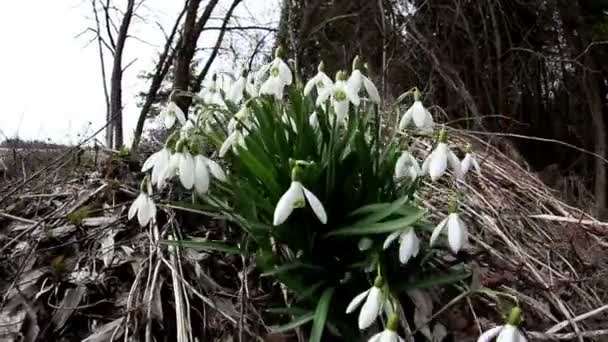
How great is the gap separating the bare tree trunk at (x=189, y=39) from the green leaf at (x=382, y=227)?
19.7 feet

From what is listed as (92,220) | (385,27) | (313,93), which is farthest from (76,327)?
(385,27)

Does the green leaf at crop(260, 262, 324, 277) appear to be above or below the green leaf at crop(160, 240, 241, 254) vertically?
below

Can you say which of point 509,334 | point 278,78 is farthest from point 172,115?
point 509,334

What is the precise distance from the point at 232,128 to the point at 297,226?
320 millimetres

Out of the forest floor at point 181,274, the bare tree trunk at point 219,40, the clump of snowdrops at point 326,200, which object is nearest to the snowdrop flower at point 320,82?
the clump of snowdrops at point 326,200

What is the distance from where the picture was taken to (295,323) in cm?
128

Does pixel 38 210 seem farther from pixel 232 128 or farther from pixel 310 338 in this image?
pixel 310 338

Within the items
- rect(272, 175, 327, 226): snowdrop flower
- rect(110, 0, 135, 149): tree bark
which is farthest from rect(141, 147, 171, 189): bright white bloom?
rect(110, 0, 135, 149): tree bark

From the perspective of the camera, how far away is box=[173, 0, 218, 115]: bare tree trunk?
752 cm

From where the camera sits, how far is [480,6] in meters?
4.51

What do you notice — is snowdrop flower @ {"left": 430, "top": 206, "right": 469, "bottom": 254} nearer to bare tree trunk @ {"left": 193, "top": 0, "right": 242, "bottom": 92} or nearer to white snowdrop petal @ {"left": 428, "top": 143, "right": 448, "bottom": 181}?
white snowdrop petal @ {"left": 428, "top": 143, "right": 448, "bottom": 181}

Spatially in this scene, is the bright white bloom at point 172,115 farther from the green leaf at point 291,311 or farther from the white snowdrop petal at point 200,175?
the green leaf at point 291,311

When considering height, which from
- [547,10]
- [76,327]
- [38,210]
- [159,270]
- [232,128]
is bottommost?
[76,327]

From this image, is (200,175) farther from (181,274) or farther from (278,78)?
(278,78)
